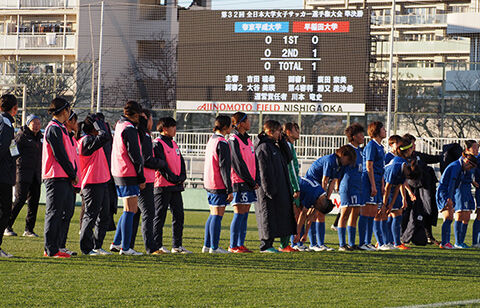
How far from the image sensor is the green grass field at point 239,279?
728 centimetres

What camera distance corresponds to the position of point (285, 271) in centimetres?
916

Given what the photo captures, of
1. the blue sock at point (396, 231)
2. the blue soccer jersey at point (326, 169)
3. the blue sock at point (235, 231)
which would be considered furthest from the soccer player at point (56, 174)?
the blue sock at point (396, 231)

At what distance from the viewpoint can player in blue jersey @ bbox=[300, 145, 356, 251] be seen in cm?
1165

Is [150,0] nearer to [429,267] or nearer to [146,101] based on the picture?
[146,101]

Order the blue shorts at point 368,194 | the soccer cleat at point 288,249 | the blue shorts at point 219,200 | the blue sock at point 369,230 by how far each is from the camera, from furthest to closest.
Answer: the blue sock at point 369,230 → the blue shorts at point 368,194 → the soccer cleat at point 288,249 → the blue shorts at point 219,200

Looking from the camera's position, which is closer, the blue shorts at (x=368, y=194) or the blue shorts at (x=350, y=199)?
the blue shorts at (x=350, y=199)

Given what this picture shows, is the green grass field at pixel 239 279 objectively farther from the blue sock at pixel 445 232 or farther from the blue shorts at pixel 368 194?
the blue sock at pixel 445 232

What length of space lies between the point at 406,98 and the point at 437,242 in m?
27.1

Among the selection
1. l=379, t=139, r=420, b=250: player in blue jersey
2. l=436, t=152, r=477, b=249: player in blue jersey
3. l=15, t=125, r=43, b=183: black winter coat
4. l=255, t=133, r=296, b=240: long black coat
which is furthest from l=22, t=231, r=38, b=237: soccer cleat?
l=436, t=152, r=477, b=249: player in blue jersey

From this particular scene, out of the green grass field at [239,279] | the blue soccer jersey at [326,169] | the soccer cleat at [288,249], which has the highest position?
the blue soccer jersey at [326,169]

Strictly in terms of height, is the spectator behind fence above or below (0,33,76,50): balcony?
below

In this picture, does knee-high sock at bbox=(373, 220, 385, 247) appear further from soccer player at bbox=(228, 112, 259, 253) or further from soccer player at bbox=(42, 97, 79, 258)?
soccer player at bbox=(42, 97, 79, 258)

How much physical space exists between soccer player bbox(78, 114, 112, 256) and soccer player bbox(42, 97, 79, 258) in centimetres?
30

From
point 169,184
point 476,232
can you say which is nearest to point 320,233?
point 169,184
